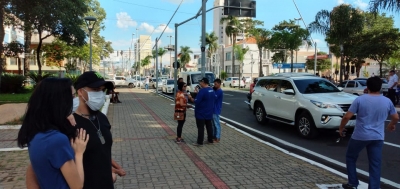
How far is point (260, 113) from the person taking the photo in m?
12.1

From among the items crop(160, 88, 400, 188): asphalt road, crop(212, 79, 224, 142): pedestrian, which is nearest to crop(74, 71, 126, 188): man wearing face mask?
crop(160, 88, 400, 188): asphalt road

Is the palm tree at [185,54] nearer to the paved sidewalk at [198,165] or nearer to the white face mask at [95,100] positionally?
the paved sidewalk at [198,165]

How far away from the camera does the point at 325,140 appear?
9.27 meters

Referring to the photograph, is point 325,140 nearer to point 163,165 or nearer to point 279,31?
point 163,165

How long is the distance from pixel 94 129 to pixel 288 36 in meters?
38.3

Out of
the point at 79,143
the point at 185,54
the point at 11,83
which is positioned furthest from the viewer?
the point at 185,54

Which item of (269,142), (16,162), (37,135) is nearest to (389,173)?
(269,142)

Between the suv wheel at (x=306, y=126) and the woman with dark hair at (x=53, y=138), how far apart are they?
26.1 ft

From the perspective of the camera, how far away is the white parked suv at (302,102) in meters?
8.89

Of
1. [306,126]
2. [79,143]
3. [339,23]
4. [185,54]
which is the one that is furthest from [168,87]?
[185,54]

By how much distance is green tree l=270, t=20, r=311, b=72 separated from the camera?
38344 millimetres

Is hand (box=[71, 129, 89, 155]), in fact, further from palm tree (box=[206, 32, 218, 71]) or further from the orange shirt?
palm tree (box=[206, 32, 218, 71])

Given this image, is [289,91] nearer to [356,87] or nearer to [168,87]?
[356,87]

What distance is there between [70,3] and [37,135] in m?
20.4
